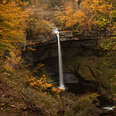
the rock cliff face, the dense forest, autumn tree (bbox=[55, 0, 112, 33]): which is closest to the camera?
the dense forest

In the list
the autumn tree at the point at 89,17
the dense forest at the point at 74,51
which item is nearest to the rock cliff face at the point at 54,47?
the dense forest at the point at 74,51

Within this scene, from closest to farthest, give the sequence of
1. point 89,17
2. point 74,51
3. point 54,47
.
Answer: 1. point 89,17
2. point 54,47
3. point 74,51

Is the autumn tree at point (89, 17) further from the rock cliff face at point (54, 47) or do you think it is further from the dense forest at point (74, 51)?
the rock cliff face at point (54, 47)

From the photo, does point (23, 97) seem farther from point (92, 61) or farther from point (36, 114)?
point (92, 61)

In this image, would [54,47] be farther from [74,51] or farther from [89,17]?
[89,17]

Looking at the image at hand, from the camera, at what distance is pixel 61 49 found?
58.2 feet

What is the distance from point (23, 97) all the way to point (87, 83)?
9835 millimetres

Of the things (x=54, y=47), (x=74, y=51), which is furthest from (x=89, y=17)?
(x=54, y=47)

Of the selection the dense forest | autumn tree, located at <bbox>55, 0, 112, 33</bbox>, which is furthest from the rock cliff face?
autumn tree, located at <bbox>55, 0, 112, 33</bbox>

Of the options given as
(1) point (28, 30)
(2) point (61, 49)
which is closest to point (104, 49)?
(2) point (61, 49)

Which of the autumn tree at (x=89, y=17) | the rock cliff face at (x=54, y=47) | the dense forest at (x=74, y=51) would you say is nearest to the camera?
the dense forest at (x=74, y=51)

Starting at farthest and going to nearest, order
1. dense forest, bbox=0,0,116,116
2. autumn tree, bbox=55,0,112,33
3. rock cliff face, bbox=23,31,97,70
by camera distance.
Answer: autumn tree, bbox=55,0,112,33
rock cliff face, bbox=23,31,97,70
dense forest, bbox=0,0,116,116

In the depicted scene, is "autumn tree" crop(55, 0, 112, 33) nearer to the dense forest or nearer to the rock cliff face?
the dense forest

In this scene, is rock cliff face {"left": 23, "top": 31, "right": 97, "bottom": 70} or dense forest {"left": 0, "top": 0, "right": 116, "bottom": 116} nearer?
dense forest {"left": 0, "top": 0, "right": 116, "bottom": 116}
